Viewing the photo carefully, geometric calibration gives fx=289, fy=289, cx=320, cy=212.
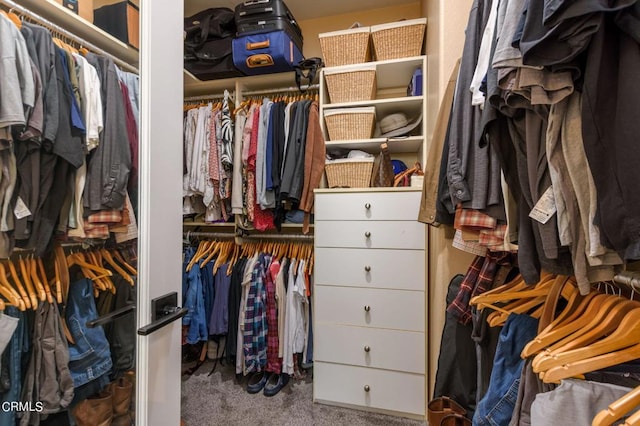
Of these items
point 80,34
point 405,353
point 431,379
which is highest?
point 80,34

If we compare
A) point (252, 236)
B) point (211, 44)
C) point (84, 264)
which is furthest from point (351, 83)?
point (84, 264)

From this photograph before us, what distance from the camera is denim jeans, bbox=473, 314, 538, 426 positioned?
0.74m

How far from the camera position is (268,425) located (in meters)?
1.52

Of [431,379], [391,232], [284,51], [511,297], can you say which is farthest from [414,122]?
[431,379]

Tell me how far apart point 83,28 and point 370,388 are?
189 centimetres

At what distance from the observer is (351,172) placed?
70.2 inches

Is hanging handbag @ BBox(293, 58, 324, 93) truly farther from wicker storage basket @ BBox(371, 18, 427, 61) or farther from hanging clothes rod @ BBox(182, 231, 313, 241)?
hanging clothes rod @ BBox(182, 231, 313, 241)

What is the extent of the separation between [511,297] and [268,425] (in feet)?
4.54

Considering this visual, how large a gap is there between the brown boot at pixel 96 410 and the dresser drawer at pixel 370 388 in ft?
3.66

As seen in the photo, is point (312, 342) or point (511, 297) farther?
point (312, 342)

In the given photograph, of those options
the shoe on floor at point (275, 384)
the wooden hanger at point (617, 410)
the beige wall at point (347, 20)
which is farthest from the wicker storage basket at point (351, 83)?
the shoe on floor at point (275, 384)

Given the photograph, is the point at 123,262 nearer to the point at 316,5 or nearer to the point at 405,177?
the point at 405,177

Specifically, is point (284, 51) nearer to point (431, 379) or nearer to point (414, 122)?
point (414, 122)

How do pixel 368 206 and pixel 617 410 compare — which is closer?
pixel 617 410
